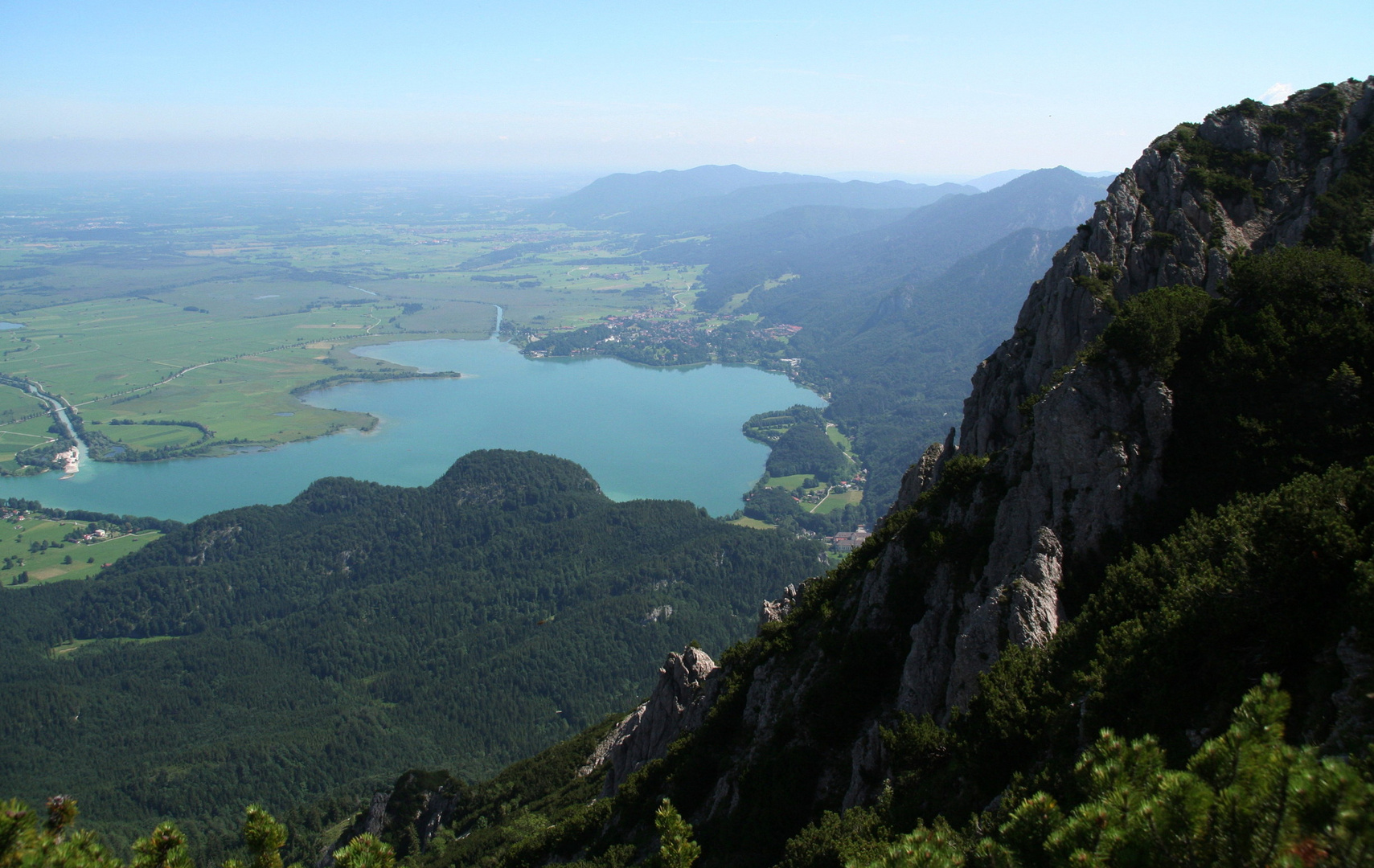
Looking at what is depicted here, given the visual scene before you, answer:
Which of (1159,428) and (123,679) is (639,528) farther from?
(1159,428)

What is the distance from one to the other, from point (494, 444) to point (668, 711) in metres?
108

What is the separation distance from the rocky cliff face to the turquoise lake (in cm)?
8439

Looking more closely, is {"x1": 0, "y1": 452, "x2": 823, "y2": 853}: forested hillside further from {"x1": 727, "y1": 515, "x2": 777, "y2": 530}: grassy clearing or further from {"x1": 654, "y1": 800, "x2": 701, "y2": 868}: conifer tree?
{"x1": 654, "y1": 800, "x2": 701, "y2": 868}: conifer tree

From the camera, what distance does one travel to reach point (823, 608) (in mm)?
27062

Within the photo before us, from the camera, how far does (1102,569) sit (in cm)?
1753

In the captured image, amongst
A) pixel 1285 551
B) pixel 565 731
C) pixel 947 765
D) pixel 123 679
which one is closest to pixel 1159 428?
pixel 1285 551

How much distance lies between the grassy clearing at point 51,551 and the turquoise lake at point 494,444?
21.7 feet

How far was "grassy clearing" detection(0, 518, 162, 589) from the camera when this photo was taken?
98.3 m

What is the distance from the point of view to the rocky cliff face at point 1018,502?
18.2m

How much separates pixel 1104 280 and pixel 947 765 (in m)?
20.6

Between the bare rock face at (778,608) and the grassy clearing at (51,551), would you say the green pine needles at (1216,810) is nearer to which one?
the bare rock face at (778,608)

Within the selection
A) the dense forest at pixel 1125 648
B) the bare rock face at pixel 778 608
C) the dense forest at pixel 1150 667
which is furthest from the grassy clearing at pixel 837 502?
the dense forest at pixel 1150 667

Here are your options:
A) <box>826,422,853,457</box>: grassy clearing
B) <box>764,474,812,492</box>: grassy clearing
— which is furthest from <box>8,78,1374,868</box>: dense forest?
<box>826,422,853,457</box>: grassy clearing

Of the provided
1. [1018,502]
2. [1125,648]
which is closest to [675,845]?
[1125,648]
